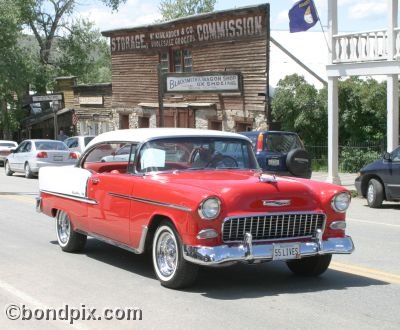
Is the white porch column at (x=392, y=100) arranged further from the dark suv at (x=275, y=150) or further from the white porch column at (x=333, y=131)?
the dark suv at (x=275, y=150)

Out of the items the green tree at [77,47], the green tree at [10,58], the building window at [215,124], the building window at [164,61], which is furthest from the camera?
the green tree at [77,47]

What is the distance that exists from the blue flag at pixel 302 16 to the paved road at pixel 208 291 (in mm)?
12797

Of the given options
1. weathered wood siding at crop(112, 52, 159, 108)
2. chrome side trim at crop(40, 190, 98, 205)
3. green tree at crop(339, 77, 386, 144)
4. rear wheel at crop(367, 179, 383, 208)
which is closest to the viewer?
chrome side trim at crop(40, 190, 98, 205)

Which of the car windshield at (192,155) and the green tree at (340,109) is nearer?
the car windshield at (192,155)

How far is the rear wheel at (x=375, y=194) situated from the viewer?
15.3 meters

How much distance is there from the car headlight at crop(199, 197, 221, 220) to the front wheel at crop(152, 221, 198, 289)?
1.40 feet

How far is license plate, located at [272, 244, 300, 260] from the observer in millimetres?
6613

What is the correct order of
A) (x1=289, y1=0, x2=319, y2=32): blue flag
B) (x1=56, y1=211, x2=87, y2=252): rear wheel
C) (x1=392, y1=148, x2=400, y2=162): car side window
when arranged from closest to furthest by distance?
(x1=56, y1=211, x2=87, y2=252): rear wheel → (x1=392, y1=148, x2=400, y2=162): car side window → (x1=289, y1=0, x2=319, y2=32): blue flag

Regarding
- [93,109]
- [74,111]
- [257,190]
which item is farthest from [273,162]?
[74,111]

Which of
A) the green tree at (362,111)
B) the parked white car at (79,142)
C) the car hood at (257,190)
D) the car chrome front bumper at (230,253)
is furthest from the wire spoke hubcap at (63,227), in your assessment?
the parked white car at (79,142)

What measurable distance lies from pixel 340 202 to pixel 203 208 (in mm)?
1622

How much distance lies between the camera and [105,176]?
8.09m

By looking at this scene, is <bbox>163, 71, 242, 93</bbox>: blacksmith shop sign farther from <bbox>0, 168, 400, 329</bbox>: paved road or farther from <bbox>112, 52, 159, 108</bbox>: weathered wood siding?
<bbox>0, 168, 400, 329</bbox>: paved road

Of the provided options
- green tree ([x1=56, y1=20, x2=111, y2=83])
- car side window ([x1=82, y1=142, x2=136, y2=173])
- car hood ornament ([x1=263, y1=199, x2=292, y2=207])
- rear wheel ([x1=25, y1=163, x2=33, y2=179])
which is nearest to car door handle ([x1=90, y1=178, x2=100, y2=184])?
car side window ([x1=82, y1=142, x2=136, y2=173])
